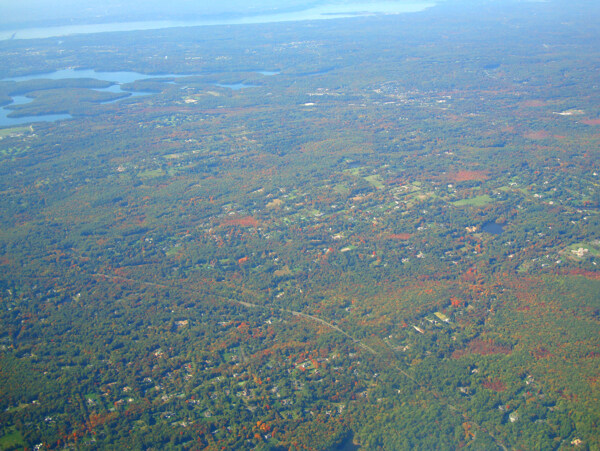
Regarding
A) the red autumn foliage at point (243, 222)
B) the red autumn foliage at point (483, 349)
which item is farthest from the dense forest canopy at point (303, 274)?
the red autumn foliage at point (243, 222)

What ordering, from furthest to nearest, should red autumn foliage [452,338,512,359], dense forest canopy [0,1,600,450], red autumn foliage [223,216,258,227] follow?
red autumn foliage [223,216,258,227], red autumn foliage [452,338,512,359], dense forest canopy [0,1,600,450]

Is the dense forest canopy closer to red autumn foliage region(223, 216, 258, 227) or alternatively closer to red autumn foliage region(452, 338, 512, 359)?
red autumn foliage region(452, 338, 512, 359)

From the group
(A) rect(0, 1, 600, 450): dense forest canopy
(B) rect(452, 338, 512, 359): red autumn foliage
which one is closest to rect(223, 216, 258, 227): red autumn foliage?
(A) rect(0, 1, 600, 450): dense forest canopy

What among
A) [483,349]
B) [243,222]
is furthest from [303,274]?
[483,349]

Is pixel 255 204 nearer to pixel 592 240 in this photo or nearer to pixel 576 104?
pixel 592 240

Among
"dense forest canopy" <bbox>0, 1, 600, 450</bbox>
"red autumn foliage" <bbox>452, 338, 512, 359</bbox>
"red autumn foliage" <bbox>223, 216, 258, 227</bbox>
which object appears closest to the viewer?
"dense forest canopy" <bbox>0, 1, 600, 450</bbox>

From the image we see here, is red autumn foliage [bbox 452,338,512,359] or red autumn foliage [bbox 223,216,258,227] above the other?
red autumn foliage [bbox 223,216,258,227]

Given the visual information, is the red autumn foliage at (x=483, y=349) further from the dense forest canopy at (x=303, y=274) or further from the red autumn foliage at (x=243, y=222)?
the red autumn foliage at (x=243, y=222)

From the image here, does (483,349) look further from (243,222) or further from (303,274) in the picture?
(243,222)

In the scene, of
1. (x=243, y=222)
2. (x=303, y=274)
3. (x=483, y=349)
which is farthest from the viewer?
(x=243, y=222)
